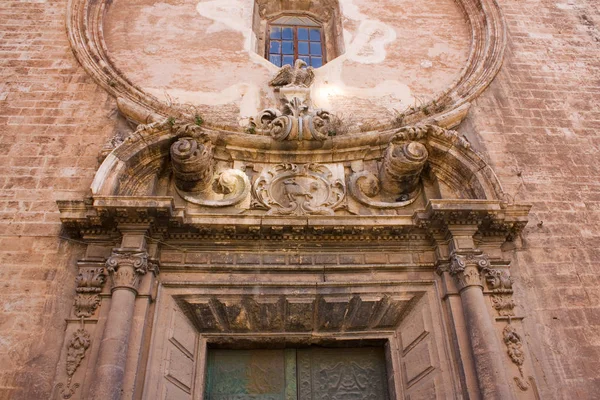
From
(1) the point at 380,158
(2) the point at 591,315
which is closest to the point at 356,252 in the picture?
(1) the point at 380,158

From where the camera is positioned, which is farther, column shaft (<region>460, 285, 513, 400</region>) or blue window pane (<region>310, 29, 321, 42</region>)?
blue window pane (<region>310, 29, 321, 42</region>)

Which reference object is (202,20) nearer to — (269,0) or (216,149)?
(269,0)

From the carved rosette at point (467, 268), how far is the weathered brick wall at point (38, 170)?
393 centimetres

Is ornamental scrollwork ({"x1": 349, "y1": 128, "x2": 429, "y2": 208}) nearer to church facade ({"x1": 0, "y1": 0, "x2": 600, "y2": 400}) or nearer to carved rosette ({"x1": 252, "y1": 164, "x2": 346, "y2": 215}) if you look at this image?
church facade ({"x1": 0, "y1": 0, "x2": 600, "y2": 400})

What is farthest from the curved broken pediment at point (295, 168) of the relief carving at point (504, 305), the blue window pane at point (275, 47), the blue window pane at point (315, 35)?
the blue window pane at point (315, 35)

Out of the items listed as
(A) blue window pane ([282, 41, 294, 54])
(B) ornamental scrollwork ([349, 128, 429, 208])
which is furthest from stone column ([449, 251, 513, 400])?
(A) blue window pane ([282, 41, 294, 54])

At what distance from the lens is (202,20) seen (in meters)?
7.75

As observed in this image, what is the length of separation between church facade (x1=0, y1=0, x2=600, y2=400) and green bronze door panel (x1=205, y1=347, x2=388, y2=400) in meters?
0.02

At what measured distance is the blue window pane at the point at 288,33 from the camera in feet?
27.2

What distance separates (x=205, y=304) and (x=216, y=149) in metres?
1.91

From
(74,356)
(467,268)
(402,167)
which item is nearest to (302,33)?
(402,167)

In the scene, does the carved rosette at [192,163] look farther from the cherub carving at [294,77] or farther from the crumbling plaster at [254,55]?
the cherub carving at [294,77]

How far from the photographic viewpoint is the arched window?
796 centimetres

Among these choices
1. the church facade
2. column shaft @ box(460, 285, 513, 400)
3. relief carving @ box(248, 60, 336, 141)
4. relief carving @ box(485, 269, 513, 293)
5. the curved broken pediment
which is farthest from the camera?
relief carving @ box(248, 60, 336, 141)
